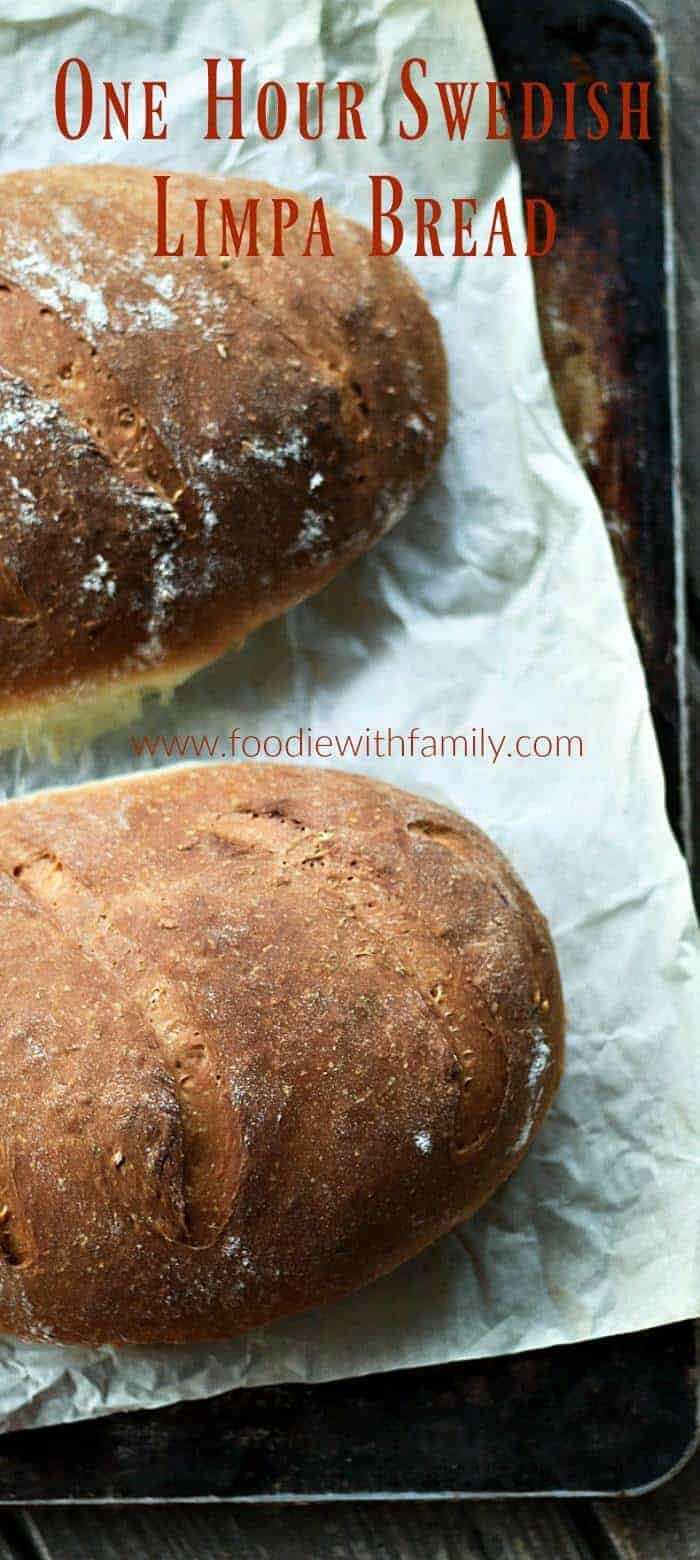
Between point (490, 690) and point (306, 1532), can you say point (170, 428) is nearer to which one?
point (490, 690)

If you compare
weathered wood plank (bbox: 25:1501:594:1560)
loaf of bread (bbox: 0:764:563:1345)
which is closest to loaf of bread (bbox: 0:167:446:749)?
loaf of bread (bbox: 0:764:563:1345)

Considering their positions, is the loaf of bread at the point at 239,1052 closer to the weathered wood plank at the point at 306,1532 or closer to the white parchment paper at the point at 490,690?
the white parchment paper at the point at 490,690

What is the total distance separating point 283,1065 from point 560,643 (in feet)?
2.30

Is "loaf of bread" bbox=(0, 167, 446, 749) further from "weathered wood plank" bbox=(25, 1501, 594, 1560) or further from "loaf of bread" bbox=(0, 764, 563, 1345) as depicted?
"weathered wood plank" bbox=(25, 1501, 594, 1560)

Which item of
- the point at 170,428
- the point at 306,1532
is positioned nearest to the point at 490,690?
the point at 170,428

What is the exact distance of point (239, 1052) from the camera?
5.08 feet

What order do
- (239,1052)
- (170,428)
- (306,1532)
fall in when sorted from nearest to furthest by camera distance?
(239,1052)
(170,428)
(306,1532)

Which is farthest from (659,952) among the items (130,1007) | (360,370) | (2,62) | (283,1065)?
(2,62)

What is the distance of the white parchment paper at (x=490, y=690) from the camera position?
5.97ft

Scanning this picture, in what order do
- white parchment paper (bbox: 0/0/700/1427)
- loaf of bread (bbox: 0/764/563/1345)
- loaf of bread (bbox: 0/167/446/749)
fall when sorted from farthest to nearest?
white parchment paper (bbox: 0/0/700/1427) < loaf of bread (bbox: 0/167/446/749) < loaf of bread (bbox: 0/764/563/1345)

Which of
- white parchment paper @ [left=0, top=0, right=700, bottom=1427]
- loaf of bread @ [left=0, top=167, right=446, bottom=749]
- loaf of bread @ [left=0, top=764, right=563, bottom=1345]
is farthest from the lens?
white parchment paper @ [left=0, top=0, right=700, bottom=1427]

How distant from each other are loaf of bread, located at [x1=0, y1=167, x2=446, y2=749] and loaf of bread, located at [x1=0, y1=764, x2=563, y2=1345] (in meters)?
0.21

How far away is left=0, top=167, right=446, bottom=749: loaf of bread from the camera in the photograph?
1706 mm

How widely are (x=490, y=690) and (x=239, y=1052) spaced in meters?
0.63
